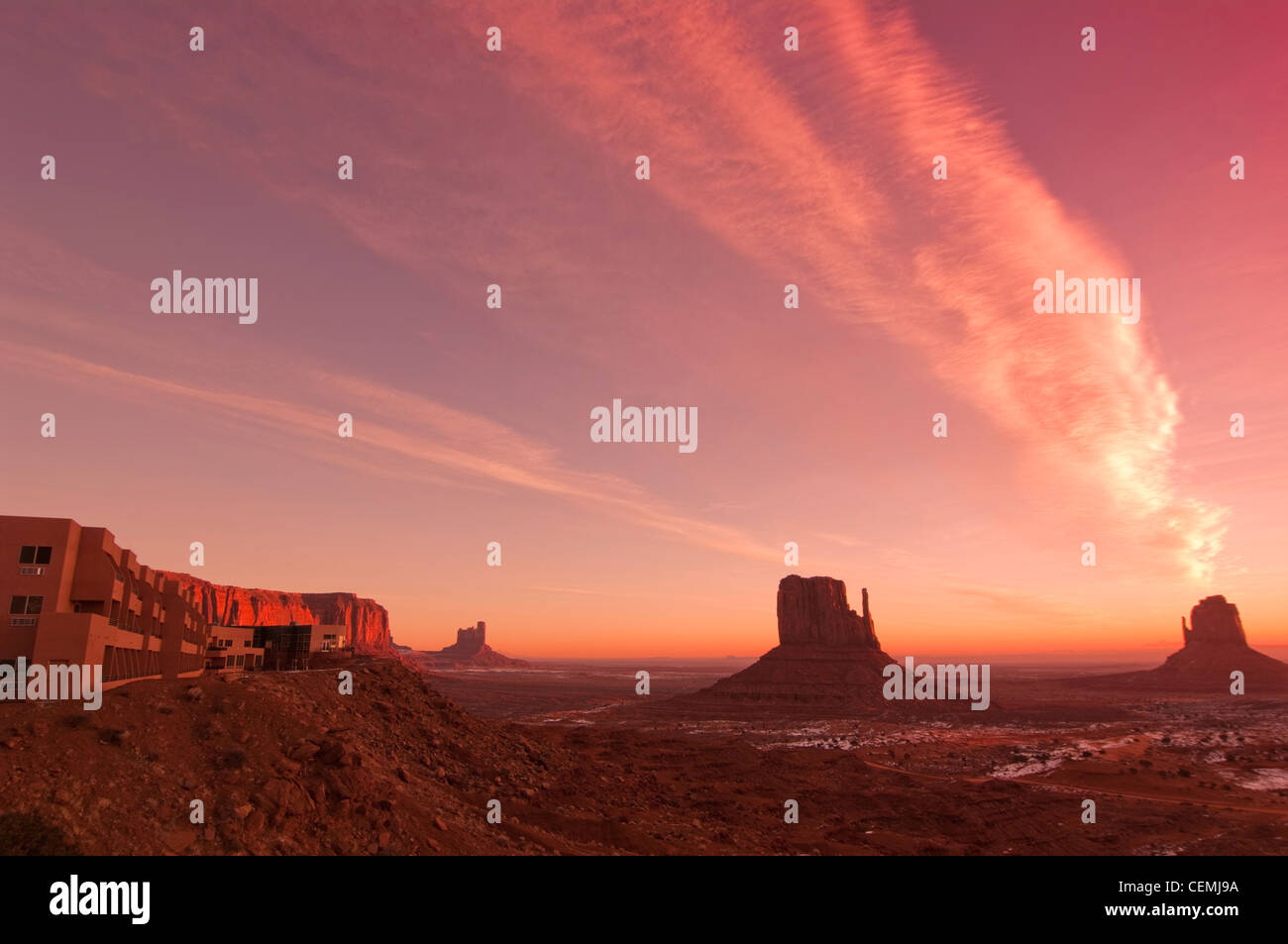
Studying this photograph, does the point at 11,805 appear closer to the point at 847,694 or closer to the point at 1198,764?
the point at 1198,764

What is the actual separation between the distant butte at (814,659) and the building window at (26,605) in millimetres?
118330

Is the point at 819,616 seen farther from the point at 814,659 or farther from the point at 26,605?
the point at 26,605

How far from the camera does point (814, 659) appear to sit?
154 metres

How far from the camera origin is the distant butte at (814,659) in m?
136

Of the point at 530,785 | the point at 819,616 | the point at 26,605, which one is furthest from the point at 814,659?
the point at 26,605

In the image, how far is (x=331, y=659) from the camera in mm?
60781

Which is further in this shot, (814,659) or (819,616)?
(819,616)

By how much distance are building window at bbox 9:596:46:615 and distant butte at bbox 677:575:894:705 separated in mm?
118330

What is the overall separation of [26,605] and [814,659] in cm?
14352

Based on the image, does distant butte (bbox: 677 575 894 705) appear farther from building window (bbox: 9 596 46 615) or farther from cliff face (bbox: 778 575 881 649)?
building window (bbox: 9 596 46 615)

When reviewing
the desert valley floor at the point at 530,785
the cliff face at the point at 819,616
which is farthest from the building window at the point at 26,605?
the cliff face at the point at 819,616

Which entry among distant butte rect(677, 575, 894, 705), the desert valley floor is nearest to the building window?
the desert valley floor

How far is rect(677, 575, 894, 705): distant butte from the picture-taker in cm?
13650
